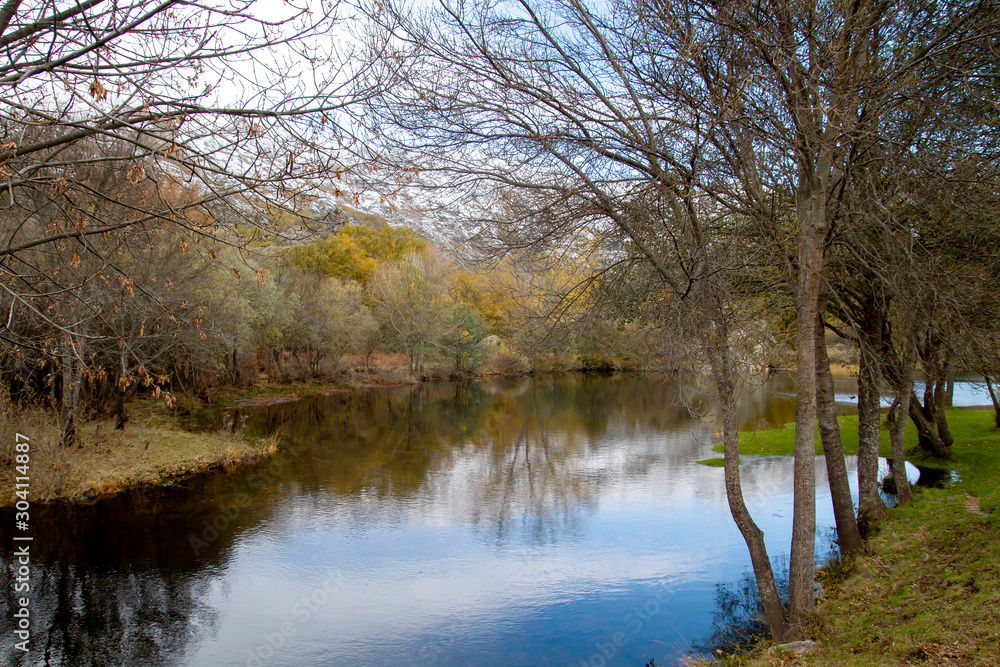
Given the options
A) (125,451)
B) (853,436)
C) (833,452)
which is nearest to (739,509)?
(833,452)

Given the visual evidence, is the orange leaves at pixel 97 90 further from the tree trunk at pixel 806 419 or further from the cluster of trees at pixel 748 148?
the tree trunk at pixel 806 419

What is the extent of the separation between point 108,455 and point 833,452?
663 inches

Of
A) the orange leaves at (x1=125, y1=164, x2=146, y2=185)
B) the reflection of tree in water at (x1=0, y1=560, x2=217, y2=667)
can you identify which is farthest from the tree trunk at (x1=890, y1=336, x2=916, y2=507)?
the reflection of tree in water at (x1=0, y1=560, x2=217, y2=667)

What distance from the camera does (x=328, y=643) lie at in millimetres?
7895

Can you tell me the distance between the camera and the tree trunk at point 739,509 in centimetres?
659

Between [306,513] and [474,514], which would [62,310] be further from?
[474,514]

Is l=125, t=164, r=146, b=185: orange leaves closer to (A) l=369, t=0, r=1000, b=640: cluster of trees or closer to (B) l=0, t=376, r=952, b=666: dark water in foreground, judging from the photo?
(A) l=369, t=0, r=1000, b=640: cluster of trees

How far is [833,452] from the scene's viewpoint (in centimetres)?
850

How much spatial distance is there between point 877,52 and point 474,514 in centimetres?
1122

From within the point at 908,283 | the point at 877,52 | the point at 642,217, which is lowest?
the point at 908,283

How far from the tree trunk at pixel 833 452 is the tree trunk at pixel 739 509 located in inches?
86.1

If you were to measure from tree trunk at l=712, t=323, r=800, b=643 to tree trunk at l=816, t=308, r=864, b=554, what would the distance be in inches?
86.1

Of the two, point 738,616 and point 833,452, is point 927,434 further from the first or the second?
point 738,616

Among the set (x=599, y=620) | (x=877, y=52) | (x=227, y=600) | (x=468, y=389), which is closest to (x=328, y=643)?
(x=227, y=600)
